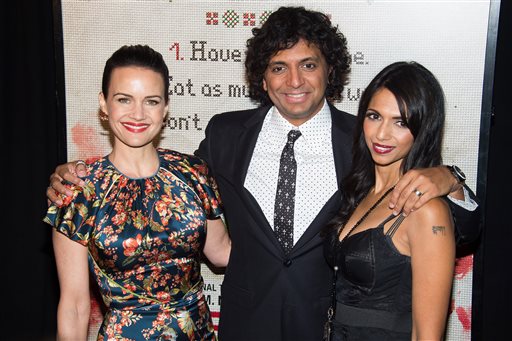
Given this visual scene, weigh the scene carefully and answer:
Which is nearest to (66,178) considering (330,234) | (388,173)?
(330,234)

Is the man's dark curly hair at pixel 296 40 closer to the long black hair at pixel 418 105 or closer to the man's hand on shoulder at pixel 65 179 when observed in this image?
the long black hair at pixel 418 105

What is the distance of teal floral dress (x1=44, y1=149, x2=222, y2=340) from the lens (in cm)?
205

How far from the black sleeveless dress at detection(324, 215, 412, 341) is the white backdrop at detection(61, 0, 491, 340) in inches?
45.5

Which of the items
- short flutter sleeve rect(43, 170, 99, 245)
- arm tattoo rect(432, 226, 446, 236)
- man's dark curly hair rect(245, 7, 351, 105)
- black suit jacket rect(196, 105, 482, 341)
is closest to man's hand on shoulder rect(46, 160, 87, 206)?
short flutter sleeve rect(43, 170, 99, 245)

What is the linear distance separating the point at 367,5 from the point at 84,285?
185 cm

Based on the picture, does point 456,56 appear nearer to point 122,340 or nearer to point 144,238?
point 144,238

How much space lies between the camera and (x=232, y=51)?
3.03 m

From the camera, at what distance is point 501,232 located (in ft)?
10.2

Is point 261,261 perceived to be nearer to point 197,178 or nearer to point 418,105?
point 197,178

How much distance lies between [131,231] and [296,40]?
109 cm

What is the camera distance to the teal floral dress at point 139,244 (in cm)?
205

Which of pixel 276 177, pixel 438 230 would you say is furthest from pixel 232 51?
pixel 438 230

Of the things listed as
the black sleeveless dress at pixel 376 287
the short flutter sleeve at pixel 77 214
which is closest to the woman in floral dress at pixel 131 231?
the short flutter sleeve at pixel 77 214

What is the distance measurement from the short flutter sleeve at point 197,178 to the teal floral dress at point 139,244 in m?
0.05
